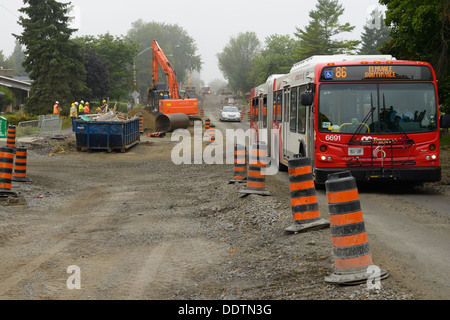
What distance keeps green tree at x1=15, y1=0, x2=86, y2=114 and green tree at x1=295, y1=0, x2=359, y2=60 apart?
1582 inches

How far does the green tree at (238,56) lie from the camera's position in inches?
5517

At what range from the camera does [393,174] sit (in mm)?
13039

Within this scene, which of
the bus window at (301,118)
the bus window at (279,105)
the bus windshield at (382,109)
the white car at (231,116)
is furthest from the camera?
the white car at (231,116)

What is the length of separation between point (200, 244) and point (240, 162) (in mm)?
6129

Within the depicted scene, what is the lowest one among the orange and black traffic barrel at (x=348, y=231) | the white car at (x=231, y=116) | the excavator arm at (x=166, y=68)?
the orange and black traffic barrel at (x=348, y=231)

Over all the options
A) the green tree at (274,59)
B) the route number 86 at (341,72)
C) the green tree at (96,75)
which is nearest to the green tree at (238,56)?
the green tree at (274,59)

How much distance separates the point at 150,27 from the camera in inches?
6024

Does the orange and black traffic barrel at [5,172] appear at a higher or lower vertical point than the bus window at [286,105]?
lower

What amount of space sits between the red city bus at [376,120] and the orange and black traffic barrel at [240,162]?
2381mm

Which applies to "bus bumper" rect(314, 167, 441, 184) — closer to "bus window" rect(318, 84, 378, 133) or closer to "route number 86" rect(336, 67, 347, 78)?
"bus window" rect(318, 84, 378, 133)

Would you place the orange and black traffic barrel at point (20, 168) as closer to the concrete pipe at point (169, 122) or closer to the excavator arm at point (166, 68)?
the concrete pipe at point (169, 122)
